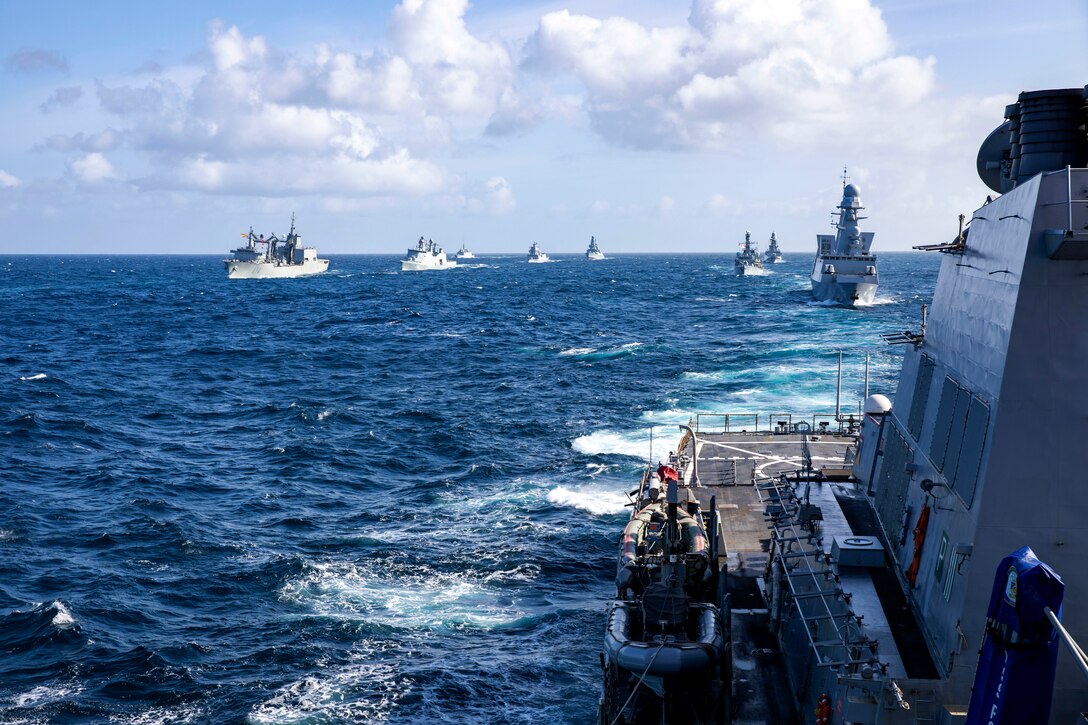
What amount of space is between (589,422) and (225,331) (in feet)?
234

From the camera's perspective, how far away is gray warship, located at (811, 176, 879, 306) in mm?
126812

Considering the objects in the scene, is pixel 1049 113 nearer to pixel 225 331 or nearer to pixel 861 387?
pixel 861 387

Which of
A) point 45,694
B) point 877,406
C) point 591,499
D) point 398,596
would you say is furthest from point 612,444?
point 45,694

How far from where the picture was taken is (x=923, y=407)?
18172 millimetres

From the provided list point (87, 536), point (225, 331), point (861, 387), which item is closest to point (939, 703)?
point (87, 536)

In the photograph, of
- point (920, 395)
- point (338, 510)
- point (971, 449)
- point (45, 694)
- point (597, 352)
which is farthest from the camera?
point (597, 352)

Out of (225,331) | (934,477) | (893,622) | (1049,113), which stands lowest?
(225,331)

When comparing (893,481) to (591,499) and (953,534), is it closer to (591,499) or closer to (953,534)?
(953,534)

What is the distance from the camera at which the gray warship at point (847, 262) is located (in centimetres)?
12681

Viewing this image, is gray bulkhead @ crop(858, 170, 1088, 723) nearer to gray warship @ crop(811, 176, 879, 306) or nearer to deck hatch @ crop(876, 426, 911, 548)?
deck hatch @ crop(876, 426, 911, 548)

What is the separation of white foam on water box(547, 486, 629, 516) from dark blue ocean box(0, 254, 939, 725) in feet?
0.49

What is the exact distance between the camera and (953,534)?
14.4 metres

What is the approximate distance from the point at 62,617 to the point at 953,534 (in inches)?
1133

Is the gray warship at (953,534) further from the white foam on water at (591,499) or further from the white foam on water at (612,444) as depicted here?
the white foam on water at (612,444)
